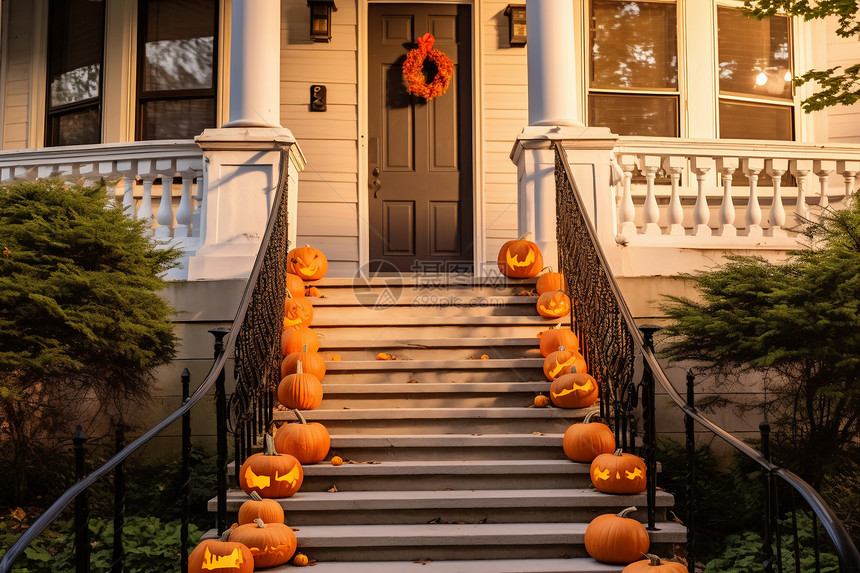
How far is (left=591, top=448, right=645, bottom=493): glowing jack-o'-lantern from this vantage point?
4258mm

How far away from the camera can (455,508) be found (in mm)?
4293

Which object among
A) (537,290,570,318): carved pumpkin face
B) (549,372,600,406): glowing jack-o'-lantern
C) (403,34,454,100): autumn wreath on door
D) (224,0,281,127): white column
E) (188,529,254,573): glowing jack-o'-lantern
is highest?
(403,34,454,100): autumn wreath on door

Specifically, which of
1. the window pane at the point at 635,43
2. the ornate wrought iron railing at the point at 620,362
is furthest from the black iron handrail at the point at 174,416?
the window pane at the point at 635,43

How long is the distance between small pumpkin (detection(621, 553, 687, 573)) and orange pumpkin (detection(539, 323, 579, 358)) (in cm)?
200

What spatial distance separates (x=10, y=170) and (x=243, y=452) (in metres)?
4.38

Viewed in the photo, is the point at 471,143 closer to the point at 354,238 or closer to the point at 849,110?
the point at 354,238

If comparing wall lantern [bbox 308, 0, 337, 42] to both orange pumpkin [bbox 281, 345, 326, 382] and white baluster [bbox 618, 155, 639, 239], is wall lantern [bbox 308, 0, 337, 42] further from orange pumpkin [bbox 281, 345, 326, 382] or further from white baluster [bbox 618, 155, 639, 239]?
orange pumpkin [bbox 281, 345, 326, 382]

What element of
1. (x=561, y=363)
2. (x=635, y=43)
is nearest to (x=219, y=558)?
(x=561, y=363)

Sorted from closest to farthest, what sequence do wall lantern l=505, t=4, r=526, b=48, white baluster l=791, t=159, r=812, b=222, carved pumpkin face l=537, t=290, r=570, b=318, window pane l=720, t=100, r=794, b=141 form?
carved pumpkin face l=537, t=290, r=570, b=318, white baluster l=791, t=159, r=812, b=222, wall lantern l=505, t=4, r=526, b=48, window pane l=720, t=100, r=794, b=141

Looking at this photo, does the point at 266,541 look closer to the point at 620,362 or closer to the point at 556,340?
the point at 620,362

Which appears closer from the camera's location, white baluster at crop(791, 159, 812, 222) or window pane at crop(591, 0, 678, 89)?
white baluster at crop(791, 159, 812, 222)

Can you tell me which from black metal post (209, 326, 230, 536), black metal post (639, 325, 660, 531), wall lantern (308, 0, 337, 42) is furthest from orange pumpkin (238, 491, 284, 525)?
wall lantern (308, 0, 337, 42)

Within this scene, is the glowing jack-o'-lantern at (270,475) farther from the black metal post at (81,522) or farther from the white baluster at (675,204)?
the white baluster at (675,204)

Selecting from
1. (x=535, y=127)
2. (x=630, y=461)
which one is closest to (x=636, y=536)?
→ (x=630, y=461)
